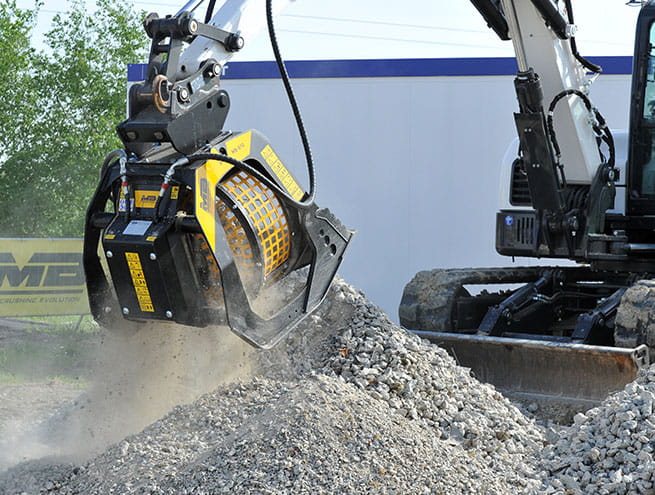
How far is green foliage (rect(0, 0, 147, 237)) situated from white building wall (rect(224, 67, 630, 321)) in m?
12.0

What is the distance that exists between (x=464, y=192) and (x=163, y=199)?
7917mm

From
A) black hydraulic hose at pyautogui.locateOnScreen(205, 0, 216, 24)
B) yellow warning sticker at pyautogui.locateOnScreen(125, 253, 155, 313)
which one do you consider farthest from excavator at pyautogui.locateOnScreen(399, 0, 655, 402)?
yellow warning sticker at pyautogui.locateOnScreen(125, 253, 155, 313)

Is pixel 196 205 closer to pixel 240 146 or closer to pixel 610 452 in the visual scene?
pixel 240 146

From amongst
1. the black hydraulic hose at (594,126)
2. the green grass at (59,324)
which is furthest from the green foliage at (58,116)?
the black hydraulic hose at (594,126)

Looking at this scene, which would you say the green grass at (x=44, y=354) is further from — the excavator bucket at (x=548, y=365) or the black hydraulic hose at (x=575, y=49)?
the black hydraulic hose at (x=575, y=49)

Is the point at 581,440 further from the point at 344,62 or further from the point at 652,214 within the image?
the point at 344,62

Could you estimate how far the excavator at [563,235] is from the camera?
18.2ft

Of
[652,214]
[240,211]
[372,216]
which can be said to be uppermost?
[240,211]

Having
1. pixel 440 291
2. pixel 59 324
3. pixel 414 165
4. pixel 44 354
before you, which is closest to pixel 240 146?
pixel 440 291

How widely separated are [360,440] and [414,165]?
25.2ft

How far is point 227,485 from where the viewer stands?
3564mm

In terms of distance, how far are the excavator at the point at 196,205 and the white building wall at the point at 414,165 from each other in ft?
23.4

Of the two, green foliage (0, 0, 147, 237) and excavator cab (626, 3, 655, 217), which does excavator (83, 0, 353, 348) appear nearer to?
excavator cab (626, 3, 655, 217)

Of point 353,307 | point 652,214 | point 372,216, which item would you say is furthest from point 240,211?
point 372,216
